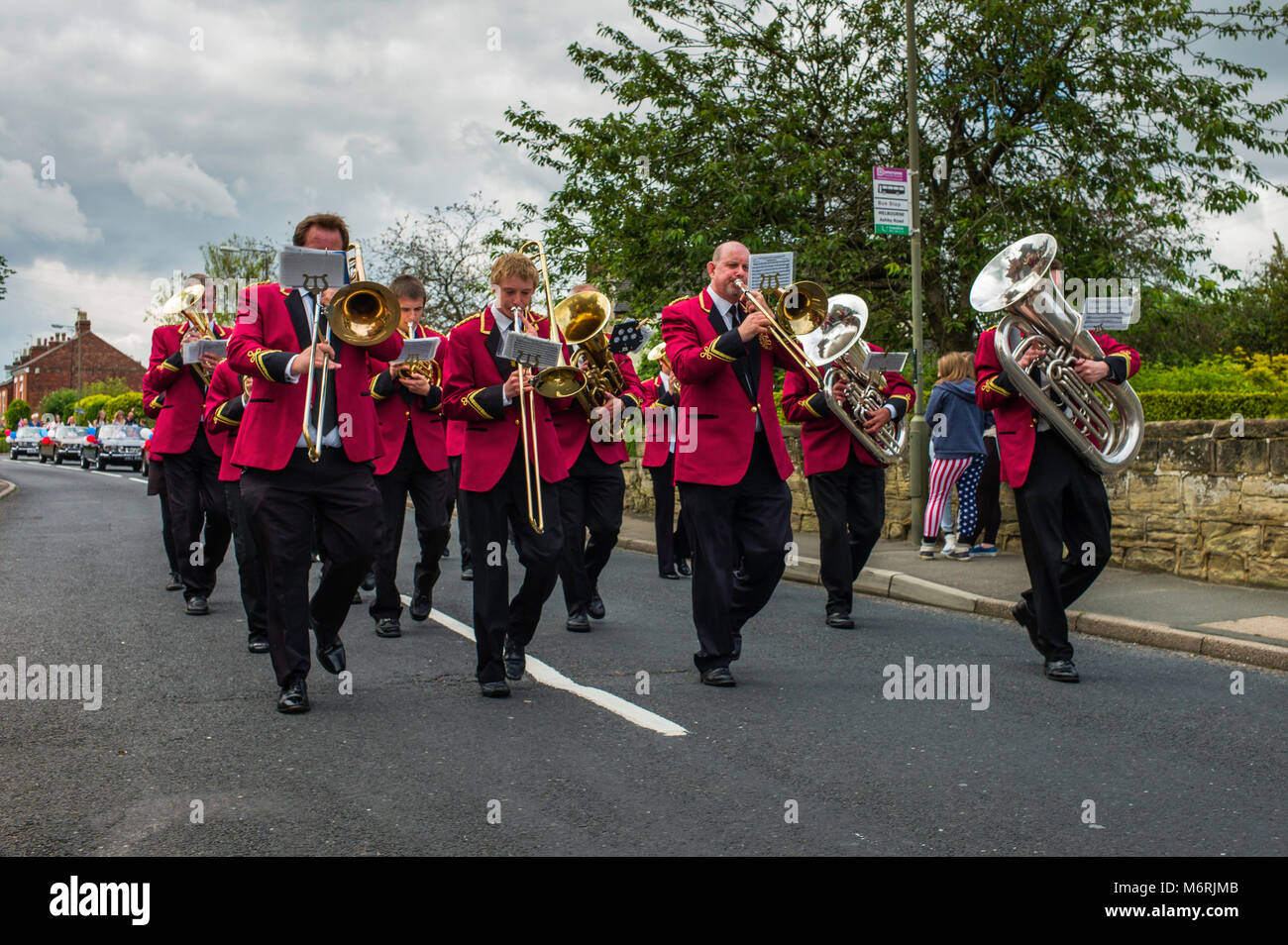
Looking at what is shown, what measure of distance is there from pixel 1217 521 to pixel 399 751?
675 centimetres

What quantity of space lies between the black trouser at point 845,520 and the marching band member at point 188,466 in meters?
3.90

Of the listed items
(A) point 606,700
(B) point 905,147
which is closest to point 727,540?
(A) point 606,700

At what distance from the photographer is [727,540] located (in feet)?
20.3

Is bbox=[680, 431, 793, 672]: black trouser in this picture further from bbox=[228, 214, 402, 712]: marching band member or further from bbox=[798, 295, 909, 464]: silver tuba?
bbox=[798, 295, 909, 464]: silver tuba

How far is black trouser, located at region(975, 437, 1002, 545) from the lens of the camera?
11422 millimetres

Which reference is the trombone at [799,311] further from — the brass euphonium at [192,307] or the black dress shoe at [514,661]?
the brass euphonium at [192,307]

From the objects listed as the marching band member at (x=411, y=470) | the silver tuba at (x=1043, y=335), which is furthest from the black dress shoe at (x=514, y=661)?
the silver tuba at (x=1043, y=335)

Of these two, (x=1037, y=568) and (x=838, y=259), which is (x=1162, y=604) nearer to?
(x=1037, y=568)

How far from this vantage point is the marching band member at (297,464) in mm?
5445

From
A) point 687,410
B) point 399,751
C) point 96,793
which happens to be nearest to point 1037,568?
point 687,410

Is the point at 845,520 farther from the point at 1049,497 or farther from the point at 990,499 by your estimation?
the point at 990,499

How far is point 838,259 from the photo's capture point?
17.6 metres

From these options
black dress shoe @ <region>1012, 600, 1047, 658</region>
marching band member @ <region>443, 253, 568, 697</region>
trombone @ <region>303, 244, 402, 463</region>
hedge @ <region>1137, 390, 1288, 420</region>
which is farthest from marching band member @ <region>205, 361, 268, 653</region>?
hedge @ <region>1137, 390, 1288, 420</region>
